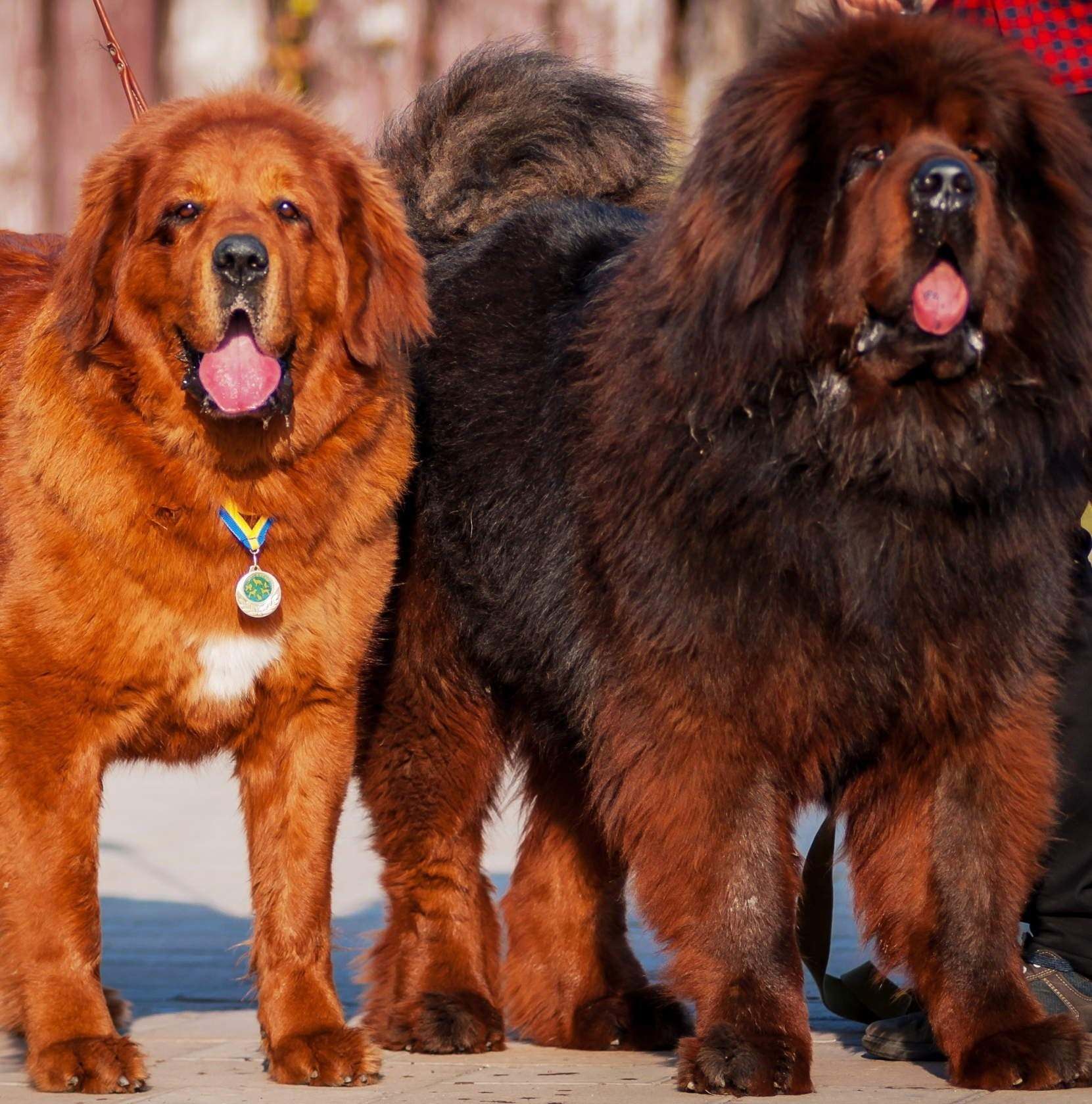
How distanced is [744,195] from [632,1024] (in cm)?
202

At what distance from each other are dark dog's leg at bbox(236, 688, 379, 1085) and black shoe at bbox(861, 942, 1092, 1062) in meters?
1.12

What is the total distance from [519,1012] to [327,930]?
2.73 ft

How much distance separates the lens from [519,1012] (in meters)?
4.88

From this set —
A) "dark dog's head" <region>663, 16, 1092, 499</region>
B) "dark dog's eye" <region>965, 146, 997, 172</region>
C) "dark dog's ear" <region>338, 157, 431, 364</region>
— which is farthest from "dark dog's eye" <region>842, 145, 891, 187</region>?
"dark dog's ear" <region>338, 157, 431, 364</region>

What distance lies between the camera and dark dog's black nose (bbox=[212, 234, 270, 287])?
3971mm

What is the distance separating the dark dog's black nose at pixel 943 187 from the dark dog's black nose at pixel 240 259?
4.39 ft

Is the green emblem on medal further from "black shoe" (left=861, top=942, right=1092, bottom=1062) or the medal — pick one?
"black shoe" (left=861, top=942, right=1092, bottom=1062)

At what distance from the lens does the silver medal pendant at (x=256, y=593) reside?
4098 millimetres

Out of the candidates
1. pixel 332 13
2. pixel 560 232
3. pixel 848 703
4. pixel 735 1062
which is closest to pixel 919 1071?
pixel 735 1062

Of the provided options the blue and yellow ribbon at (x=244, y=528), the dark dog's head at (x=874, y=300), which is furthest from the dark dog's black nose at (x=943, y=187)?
the blue and yellow ribbon at (x=244, y=528)

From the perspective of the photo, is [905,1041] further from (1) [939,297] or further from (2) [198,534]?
(2) [198,534]

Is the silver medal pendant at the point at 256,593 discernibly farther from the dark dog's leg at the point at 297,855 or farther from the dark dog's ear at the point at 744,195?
the dark dog's ear at the point at 744,195

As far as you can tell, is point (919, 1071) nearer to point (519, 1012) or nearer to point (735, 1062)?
point (735, 1062)

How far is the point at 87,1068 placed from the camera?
386cm
